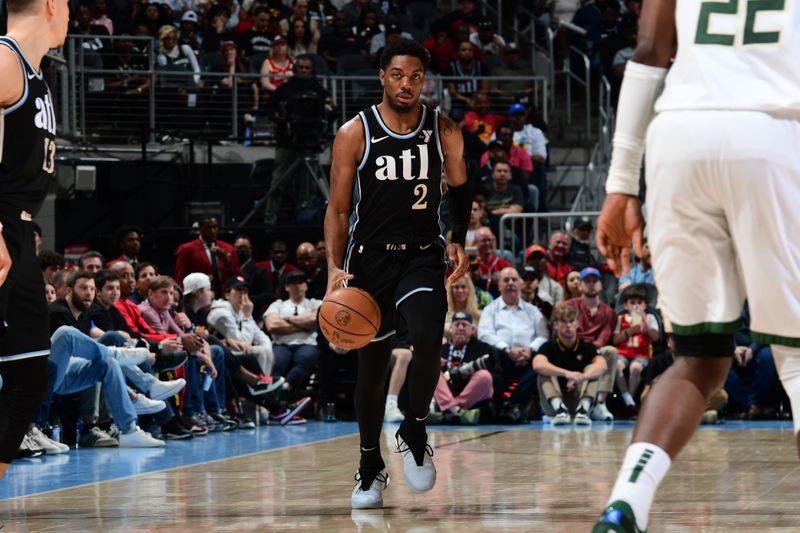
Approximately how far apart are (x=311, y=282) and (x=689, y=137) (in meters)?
10.3

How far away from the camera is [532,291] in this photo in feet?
42.6

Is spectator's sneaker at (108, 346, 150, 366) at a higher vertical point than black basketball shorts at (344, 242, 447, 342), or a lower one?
lower

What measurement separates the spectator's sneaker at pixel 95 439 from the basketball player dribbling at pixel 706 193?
22.6 ft

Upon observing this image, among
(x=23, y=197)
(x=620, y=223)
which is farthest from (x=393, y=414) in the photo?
(x=620, y=223)

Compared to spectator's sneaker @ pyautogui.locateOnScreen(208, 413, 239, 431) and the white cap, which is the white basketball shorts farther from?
the white cap

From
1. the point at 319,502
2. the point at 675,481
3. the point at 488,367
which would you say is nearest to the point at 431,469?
the point at 319,502

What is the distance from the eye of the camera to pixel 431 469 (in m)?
5.88

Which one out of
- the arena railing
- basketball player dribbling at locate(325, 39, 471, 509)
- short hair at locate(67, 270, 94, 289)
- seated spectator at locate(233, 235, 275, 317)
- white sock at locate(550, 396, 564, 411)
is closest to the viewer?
basketball player dribbling at locate(325, 39, 471, 509)

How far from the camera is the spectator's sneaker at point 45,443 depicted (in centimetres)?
873

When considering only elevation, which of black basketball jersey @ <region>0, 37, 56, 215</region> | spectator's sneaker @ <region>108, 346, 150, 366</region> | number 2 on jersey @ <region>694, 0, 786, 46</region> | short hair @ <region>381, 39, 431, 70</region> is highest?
number 2 on jersey @ <region>694, 0, 786, 46</region>

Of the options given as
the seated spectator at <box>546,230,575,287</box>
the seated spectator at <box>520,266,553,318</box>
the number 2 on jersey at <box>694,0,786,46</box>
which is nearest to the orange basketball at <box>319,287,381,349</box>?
the number 2 on jersey at <box>694,0,786,46</box>

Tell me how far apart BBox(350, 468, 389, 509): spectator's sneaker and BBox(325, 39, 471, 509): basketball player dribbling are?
0.8 inches

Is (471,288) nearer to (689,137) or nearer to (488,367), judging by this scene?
(488,367)

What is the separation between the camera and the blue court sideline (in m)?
7.15
